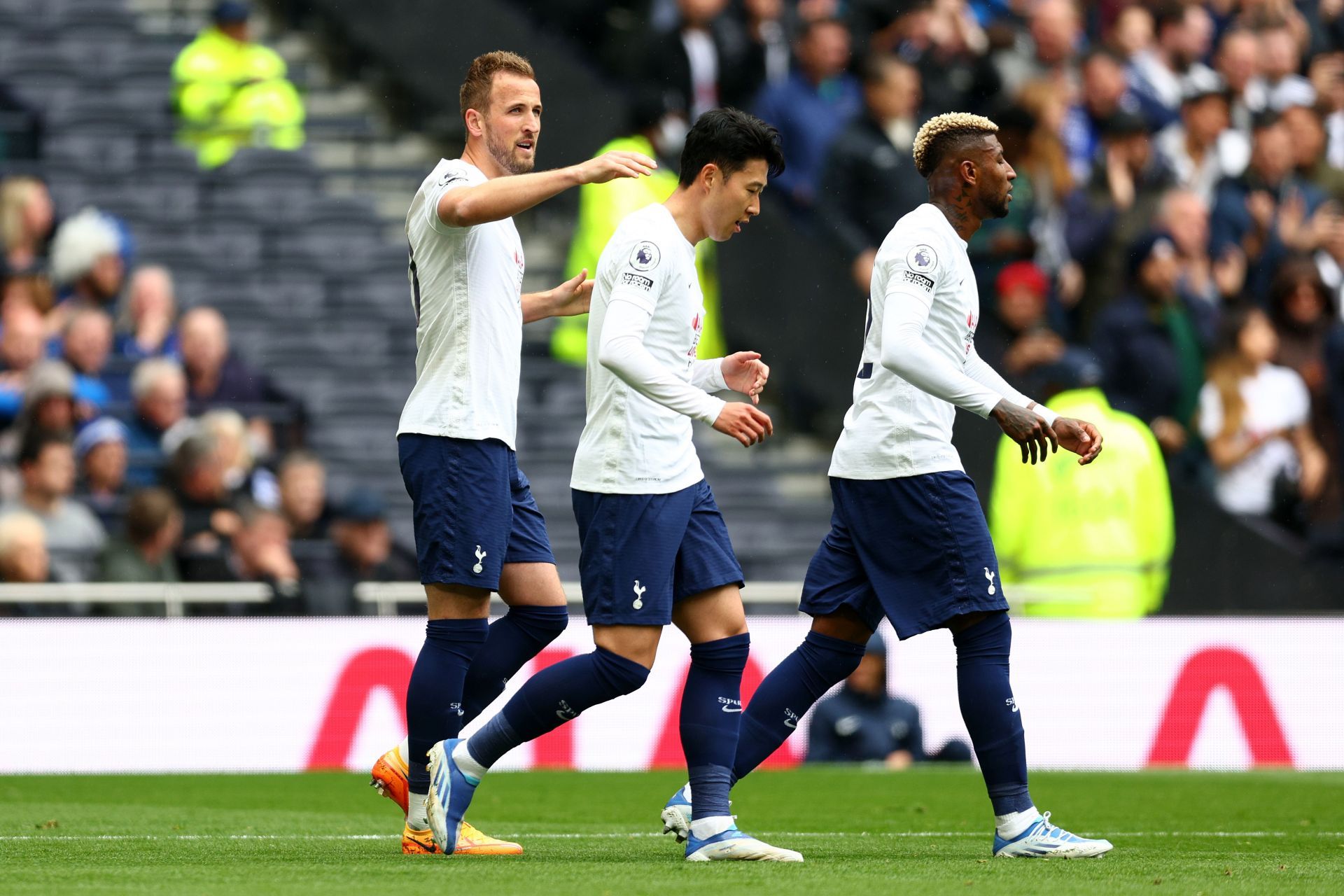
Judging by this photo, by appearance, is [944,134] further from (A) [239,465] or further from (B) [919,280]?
(A) [239,465]

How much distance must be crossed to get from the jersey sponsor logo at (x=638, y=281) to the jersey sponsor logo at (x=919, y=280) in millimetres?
763

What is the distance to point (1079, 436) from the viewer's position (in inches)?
224

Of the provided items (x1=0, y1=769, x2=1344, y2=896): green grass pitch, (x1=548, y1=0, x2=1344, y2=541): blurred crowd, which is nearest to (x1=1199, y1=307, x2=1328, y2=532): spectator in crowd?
(x1=548, y1=0, x2=1344, y2=541): blurred crowd

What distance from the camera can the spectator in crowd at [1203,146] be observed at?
14.8 meters

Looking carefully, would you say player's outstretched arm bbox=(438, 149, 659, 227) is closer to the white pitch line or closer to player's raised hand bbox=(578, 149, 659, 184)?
player's raised hand bbox=(578, 149, 659, 184)

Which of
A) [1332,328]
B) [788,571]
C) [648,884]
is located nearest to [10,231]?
[788,571]

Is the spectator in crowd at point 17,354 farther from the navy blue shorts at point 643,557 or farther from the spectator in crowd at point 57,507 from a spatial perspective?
the navy blue shorts at point 643,557

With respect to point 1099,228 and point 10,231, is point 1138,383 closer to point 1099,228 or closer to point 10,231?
point 1099,228

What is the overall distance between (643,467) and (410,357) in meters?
8.98

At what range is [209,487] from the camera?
466 inches

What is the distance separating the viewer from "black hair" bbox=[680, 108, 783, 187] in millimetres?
5812

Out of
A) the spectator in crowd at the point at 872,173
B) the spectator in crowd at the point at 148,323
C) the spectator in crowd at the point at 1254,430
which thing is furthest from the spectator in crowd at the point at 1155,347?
the spectator in crowd at the point at 148,323

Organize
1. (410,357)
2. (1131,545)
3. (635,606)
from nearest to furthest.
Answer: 1. (635,606)
2. (1131,545)
3. (410,357)

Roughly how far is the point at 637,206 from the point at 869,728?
3.66 meters
